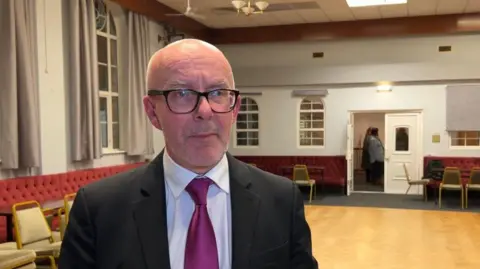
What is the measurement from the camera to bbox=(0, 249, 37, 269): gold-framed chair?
401cm

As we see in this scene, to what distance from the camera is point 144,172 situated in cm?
128

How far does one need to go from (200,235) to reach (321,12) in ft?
33.8

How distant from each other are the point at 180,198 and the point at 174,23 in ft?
33.1

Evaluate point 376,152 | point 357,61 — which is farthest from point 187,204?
point 376,152

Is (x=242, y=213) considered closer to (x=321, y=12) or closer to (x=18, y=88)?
(x=18, y=88)

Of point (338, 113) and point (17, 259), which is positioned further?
point (338, 113)

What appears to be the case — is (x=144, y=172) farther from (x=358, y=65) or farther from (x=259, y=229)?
(x=358, y=65)

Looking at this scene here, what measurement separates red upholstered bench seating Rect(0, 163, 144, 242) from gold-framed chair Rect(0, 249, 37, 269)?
187cm

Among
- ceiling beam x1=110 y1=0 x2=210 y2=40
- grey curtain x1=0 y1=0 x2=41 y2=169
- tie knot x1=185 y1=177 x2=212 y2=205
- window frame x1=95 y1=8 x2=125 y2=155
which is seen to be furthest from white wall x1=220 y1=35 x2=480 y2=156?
tie knot x1=185 y1=177 x2=212 y2=205

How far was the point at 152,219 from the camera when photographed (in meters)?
1.19

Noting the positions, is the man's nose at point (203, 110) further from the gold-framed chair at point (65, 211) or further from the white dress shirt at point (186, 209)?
the gold-framed chair at point (65, 211)

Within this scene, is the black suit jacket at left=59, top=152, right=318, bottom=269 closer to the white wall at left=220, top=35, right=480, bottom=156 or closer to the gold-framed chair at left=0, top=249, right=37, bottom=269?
the gold-framed chair at left=0, top=249, right=37, bottom=269

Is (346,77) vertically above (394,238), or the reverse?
(346,77)

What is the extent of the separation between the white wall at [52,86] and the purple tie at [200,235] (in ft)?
20.6
